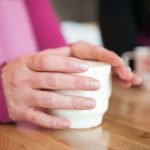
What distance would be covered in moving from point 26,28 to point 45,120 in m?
0.43

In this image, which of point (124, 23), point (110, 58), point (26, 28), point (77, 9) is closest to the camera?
point (110, 58)

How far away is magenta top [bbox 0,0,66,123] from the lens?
2.94 ft

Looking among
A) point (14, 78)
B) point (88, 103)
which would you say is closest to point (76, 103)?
point (88, 103)

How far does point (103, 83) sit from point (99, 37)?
1.38m

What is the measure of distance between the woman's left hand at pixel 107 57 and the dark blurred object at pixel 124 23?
1018 mm

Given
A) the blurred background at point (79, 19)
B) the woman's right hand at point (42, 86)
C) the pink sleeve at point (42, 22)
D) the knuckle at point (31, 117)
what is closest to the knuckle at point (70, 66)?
the woman's right hand at point (42, 86)

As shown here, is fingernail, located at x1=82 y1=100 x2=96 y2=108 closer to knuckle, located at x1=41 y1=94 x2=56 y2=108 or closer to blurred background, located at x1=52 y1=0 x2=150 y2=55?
knuckle, located at x1=41 y1=94 x2=56 y2=108

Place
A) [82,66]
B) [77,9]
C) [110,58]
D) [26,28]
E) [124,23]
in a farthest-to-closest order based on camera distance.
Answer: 1. [77,9]
2. [124,23]
3. [26,28]
4. [110,58]
5. [82,66]

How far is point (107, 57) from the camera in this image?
676mm

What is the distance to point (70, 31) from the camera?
1838mm

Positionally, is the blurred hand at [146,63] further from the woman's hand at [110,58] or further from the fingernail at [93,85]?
the fingernail at [93,85]

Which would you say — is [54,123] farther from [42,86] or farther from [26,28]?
[26,28]

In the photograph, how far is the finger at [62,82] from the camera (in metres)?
0.57

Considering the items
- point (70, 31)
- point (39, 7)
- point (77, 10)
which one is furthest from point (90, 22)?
point (39, 7)
